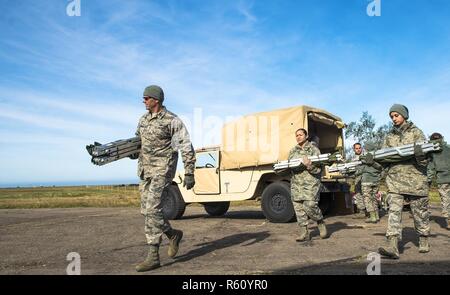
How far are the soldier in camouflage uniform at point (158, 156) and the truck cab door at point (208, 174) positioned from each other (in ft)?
16.6

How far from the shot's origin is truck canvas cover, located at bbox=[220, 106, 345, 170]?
9.52m

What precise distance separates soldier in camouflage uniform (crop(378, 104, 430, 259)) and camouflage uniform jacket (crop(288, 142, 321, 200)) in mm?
1417

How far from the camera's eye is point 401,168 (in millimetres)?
5422

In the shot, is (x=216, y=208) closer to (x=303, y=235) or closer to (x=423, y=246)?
(x=303, y=235)

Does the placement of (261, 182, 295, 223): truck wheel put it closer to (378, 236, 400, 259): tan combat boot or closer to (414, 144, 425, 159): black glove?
(378, 236, 400, 259): tan combat boot

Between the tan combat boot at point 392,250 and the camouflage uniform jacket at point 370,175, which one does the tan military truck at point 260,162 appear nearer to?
the camouflage uniform jacket at point 370,175

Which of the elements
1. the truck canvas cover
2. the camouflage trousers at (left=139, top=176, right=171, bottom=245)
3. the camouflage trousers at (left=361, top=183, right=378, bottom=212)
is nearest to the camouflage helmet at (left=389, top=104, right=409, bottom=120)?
the camouflage trousers at (left=139, top=176, right=171, bottom=245)

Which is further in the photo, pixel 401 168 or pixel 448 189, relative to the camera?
pixel 448 189

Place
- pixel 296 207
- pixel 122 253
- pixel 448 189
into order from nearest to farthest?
pixel 122 253
pixel 296 207
pixel 448 189

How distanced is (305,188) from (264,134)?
322 cm
